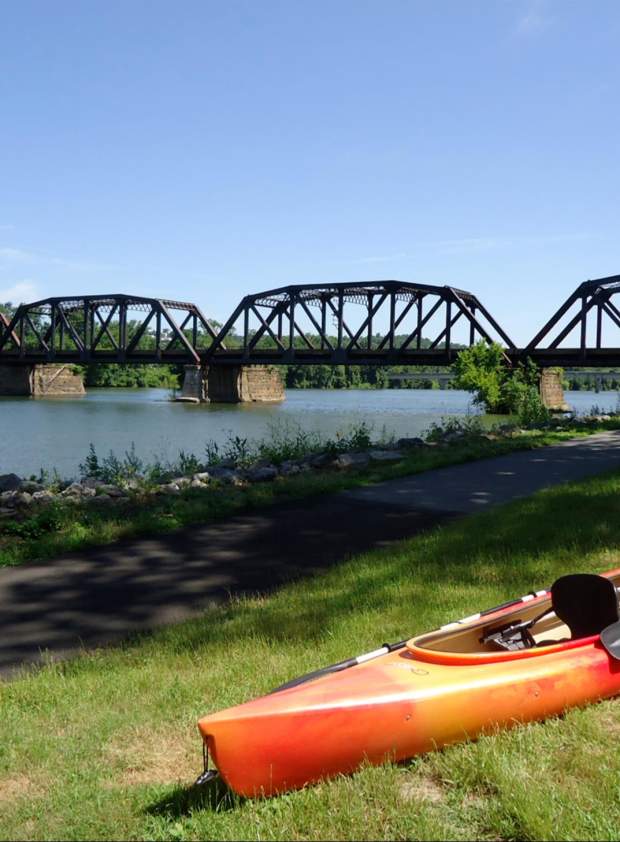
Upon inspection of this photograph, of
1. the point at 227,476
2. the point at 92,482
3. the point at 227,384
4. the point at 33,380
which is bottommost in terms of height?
the point at 92,482

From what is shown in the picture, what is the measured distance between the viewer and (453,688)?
10.7 feet

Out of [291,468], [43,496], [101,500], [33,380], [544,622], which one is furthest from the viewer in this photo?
Answer: [33,380]

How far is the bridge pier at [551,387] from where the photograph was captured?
45.5 meters

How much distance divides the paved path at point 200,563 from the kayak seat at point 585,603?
255 centimetres

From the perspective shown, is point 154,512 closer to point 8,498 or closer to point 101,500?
point 101,500

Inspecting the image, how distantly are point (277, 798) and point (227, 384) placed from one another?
6456cm

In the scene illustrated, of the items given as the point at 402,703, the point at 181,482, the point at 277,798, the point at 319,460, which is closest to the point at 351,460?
the point at 319,460

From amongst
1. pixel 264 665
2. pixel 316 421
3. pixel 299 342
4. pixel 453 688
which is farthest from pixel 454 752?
pixel 299 342

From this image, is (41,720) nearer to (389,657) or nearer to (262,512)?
(389,657)

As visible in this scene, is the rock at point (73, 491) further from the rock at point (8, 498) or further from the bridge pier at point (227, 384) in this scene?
the bridge pier at point (227, 384)

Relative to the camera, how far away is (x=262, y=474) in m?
12.0

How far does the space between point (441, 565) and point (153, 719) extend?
3096 millimetres

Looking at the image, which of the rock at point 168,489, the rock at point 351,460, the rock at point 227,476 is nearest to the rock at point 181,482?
the rock at point 168,489

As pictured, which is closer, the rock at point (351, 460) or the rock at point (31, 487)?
the rock at point (31, 487)
